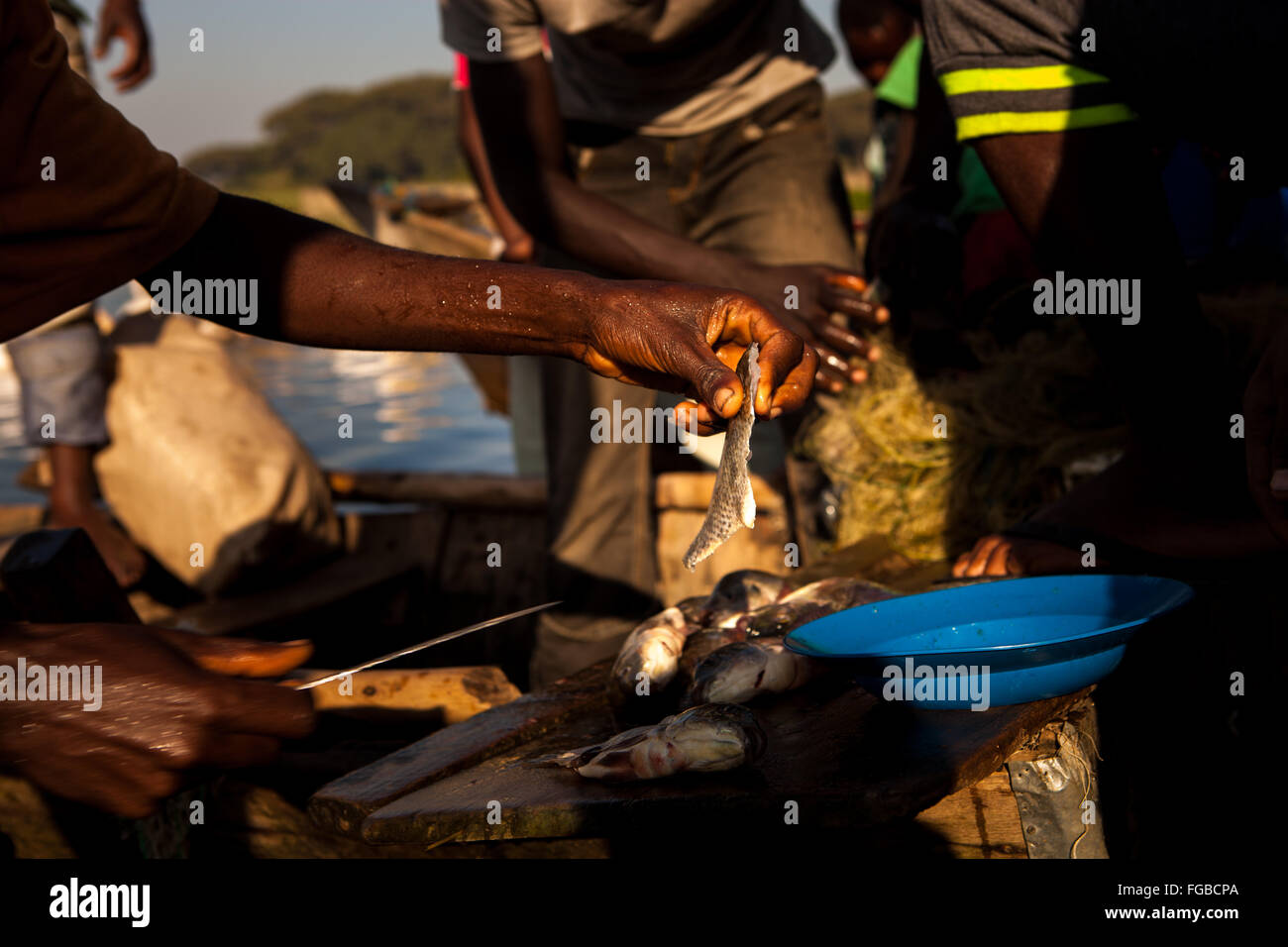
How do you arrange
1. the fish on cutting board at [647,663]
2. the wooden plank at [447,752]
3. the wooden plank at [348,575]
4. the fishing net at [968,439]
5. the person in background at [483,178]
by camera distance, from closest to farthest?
the wooden plank at [447,752] → the fish on cutting board at [647,663] → the fishing net at [968,439] → the wooden plank at [348,575] → the person in background at [483,178]

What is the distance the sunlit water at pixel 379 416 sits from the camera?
8711 millimetres

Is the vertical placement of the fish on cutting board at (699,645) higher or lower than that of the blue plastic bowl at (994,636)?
lower

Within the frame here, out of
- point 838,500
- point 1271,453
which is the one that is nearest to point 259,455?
point 838,500

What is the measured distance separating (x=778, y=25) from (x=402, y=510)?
2.62 meters

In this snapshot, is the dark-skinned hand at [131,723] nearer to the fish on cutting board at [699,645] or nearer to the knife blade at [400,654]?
the knife blade at [400,654]

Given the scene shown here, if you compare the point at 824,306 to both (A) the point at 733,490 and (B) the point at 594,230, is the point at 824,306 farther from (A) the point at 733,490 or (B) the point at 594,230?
(A) the point at 733,490

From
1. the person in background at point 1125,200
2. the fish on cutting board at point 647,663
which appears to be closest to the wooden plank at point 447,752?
the fish on cutting board at point 647,663

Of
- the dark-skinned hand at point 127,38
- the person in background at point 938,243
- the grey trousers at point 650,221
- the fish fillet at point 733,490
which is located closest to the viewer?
the fish fillet at point 733,490

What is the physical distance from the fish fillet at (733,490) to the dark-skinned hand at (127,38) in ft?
13.8

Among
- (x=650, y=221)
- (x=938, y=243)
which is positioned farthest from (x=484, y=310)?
(x=938, y=243)
